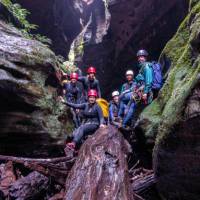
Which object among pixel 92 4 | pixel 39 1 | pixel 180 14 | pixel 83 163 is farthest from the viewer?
pixel 92 4

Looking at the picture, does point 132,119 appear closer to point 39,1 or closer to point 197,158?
point 197,158

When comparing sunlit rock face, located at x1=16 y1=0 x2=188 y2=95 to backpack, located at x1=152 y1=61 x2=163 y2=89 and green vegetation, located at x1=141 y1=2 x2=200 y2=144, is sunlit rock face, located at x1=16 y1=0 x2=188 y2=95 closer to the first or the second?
green vegetation, located at x1=141 y1=2 x2=200 y2=144

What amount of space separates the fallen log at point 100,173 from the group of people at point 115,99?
158cm

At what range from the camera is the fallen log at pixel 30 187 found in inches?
251

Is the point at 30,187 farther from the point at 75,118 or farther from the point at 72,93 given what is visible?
the point at 72,93

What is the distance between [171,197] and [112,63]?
1237cm

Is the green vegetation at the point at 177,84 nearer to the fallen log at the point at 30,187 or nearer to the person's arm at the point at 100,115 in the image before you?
the person's arm at the point at 100,115

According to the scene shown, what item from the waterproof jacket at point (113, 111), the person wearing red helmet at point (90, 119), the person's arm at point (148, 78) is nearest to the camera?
the person wearing red helmet at point (90, 119)

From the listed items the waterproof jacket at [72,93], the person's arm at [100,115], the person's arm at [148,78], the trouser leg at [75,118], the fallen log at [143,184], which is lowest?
the fallen log at [143,184]

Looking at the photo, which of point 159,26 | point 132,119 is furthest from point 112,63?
point 132,119

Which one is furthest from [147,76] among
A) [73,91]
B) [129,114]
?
[73,91]

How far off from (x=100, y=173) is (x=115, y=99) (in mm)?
6059

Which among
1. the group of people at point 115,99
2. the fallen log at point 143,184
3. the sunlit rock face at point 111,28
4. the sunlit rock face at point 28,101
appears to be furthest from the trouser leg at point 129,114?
the sunlit rock face at point 111,28

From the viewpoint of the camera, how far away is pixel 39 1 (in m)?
16.8
